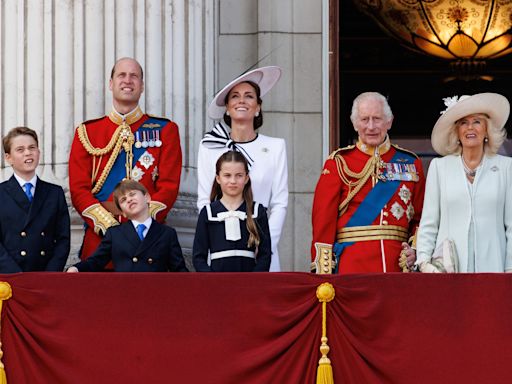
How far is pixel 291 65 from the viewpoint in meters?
13.0

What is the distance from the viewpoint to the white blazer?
377 inches

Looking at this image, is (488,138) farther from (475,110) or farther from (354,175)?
(354,175)

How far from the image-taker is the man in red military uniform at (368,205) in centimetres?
999

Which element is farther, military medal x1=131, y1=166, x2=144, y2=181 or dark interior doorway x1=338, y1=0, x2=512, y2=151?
dark interior doorway x1=338, y1=0, x2=512, y2=151

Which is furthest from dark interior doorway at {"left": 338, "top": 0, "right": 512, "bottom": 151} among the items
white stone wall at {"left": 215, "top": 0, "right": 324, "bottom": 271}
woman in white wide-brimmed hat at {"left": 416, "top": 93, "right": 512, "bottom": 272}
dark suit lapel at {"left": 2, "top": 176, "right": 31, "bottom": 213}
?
dark suit lapel at {"left": 2, "top": 176, "right": 31, "bottom": 213}

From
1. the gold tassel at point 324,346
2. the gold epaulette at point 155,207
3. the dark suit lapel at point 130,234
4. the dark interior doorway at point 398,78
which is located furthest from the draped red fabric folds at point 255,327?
the dark interior doorway at point 398,78

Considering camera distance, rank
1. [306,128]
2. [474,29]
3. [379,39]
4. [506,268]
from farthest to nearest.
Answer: [379,39] → [474,29] → [306,128] → [506,268]

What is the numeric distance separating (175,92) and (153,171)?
1.15 metres

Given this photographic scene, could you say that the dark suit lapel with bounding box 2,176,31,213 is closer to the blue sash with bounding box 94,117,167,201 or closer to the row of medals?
the blue sash with bounding box 94,117,167,201

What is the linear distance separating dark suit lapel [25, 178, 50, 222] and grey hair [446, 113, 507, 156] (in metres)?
2.27

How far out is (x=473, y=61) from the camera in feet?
55.7

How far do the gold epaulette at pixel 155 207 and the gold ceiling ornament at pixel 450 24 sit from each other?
20.8ft

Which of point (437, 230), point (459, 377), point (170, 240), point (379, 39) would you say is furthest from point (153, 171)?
point (379, 39)

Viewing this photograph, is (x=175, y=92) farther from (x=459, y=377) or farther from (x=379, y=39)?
(x=379, y=39)
